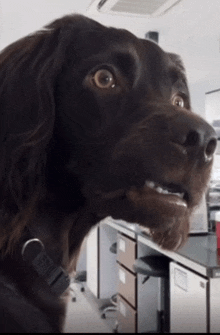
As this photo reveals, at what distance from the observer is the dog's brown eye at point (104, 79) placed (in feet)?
1.54

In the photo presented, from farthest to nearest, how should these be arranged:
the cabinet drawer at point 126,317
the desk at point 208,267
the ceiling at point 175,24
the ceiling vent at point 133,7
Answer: the cabinet drawer at point 126,317
the desk at point 208,267
the ceiling vent at point 133,7
the ceiling at point 175,24

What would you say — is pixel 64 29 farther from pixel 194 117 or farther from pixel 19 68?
pixel 194 117

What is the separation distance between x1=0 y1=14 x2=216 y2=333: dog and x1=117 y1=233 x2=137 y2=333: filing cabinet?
1.43 meters

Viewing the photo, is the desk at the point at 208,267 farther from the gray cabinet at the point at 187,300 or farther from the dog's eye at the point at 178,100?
the dog's eye at the point at 178,100

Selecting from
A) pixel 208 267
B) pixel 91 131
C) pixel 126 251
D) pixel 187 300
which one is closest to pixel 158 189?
pixel 91 131

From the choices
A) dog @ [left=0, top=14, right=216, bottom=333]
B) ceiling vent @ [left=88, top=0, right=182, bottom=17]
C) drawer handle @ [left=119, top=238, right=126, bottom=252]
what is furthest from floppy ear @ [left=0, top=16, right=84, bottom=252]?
drawer handle @ [left=119, top=238, right=126, bottom=252]

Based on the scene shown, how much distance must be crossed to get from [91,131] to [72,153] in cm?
4

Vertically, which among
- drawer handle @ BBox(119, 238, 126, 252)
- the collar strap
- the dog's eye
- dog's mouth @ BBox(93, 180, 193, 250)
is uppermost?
the dog's eye

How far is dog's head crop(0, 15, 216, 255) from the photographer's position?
443mm

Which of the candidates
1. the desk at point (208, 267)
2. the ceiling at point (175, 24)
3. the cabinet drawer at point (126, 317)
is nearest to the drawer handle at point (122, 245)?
the cabinet drawer at point (126, 317)

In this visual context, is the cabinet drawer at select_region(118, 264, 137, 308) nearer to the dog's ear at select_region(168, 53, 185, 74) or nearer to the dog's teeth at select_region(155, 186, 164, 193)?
the dog's ear at select_region(168, 53, 185, 74)

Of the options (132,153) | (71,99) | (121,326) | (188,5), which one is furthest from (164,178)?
(121,326)

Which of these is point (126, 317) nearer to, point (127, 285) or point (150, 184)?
point (127, 285)

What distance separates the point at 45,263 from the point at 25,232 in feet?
0.19
